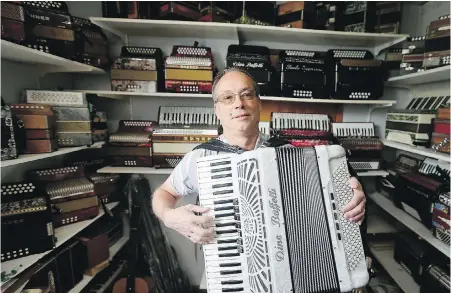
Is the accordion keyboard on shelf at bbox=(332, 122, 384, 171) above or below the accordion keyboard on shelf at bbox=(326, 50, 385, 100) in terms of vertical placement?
below

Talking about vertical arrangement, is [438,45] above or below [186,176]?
above

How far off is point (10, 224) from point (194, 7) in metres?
1.97

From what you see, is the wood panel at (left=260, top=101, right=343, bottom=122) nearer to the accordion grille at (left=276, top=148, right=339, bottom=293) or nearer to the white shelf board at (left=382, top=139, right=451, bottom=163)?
the white shelf board at (left=382, top=139, right=451, bottom=163)

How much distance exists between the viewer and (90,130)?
190 cm

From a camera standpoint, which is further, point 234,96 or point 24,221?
point 24,221

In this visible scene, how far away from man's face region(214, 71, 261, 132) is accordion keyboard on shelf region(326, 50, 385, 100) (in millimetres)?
1202

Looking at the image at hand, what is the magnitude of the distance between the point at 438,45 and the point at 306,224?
5.76 ft

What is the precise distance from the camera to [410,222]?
1877mm

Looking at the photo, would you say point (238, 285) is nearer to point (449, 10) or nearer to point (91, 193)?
point (91, 193)

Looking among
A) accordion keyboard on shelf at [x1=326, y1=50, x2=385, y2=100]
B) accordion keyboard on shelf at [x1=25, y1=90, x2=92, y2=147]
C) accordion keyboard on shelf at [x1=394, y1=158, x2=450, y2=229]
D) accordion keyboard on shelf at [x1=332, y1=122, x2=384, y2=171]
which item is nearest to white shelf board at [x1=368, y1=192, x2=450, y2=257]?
accordion keyboard on shelf at [x1=394, y1=158, x2=450, y2=229]

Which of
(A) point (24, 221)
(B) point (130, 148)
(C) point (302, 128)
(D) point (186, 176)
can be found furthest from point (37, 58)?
(C) point (302, 128)

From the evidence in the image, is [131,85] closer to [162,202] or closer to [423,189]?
[162,202]

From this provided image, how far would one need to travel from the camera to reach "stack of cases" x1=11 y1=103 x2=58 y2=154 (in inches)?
57.8

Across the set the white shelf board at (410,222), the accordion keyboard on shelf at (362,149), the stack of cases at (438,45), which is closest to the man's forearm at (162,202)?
the accordion keyboard on shelf at (362,149)
